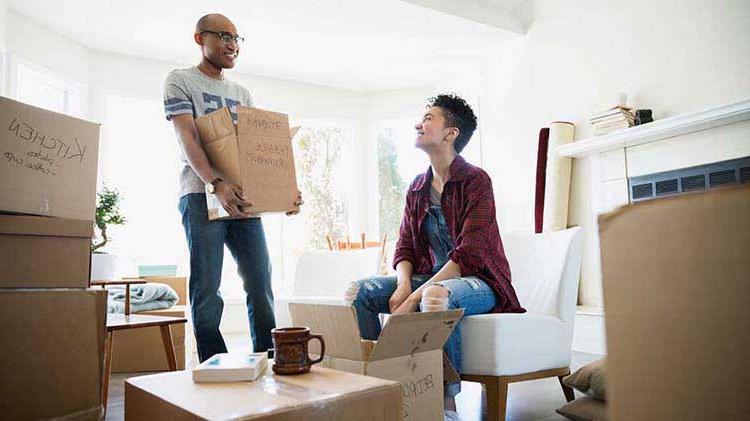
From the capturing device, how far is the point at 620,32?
387 centimetres

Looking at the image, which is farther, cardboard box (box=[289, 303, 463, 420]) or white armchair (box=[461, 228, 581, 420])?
white armchair (box=[461, 228, 581, 420])

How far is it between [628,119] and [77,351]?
3438 mm

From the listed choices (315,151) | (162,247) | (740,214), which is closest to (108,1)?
(162,247)

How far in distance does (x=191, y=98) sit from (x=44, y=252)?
744mm

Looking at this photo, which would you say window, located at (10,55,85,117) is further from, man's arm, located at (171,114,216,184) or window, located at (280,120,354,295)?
man's arm, located at (171,114,216,184)

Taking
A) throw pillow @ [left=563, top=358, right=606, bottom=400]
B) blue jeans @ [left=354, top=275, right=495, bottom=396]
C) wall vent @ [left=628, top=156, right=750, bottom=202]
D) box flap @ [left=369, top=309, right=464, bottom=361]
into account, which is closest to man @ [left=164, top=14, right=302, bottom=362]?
blue jeans @ [left=354, top=275, right=495, bottom=396]

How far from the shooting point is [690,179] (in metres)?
3.36

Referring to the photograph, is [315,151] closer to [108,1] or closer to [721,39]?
[108,1]

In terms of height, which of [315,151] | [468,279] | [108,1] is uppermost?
[108,1]

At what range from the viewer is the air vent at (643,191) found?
359 cm

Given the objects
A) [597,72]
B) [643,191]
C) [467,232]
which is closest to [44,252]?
[467,232]

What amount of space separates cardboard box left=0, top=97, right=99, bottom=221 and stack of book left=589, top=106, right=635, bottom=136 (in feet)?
10.5

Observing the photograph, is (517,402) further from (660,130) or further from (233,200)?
(660,130)

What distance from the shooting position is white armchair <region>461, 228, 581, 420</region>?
5.39ft
